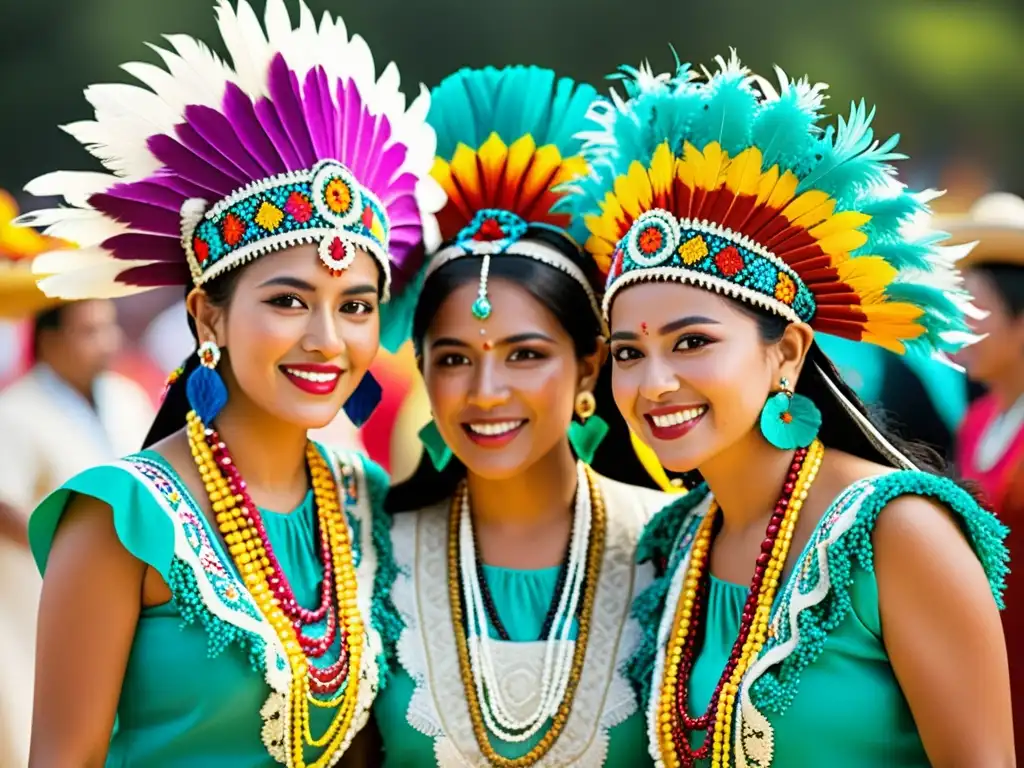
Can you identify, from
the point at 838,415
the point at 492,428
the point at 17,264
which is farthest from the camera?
the point at 17,264

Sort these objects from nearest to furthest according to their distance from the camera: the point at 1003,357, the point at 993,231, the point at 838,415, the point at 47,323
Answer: the point at 838,415
the point at 993,231
the point at 1003,357
the point at 47,323

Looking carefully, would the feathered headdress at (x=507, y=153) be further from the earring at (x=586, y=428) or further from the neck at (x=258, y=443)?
the neck at (x=258, y=443)

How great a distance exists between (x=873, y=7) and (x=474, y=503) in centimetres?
520

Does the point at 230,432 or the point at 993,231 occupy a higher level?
the point at 993,231

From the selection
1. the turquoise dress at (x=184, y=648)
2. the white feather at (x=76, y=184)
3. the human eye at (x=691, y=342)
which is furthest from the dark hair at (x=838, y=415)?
the white feather at (x=76, y=184)

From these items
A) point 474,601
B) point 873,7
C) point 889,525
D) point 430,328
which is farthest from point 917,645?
point 873,7

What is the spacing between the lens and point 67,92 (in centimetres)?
687

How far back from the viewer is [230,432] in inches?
115

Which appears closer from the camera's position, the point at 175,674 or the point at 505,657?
the point at 175,674

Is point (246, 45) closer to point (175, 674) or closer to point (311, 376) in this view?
point (311, 376)

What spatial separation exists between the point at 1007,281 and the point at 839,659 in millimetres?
2789

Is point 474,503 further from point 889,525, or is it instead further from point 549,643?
point 889,525

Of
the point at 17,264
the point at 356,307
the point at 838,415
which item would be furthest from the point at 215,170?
the point at 17,264

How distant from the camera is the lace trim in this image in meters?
2.89
